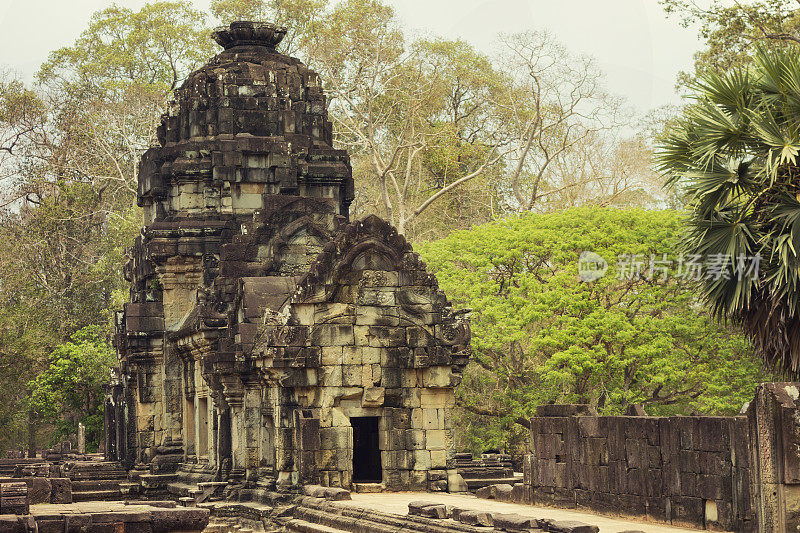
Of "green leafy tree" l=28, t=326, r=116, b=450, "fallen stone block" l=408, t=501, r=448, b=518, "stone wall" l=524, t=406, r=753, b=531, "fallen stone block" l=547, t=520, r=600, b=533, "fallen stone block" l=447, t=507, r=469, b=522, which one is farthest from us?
"green leafy tree" l=28, t=326, r=116, b=450

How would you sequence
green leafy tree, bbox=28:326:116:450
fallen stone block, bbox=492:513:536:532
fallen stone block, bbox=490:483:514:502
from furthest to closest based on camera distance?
green leafy tree, bbox=28:326:116:450, fallen stone block, bbox=490:483:514:502, fallen stone block, bbox=492:513:536:532

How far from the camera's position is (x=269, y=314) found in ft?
59.1

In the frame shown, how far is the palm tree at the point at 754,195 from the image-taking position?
15086 millimetres

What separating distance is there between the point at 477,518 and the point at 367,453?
7575 millimetres

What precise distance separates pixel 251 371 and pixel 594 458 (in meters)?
6.40

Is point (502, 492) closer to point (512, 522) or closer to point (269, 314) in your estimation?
point (269, 314)

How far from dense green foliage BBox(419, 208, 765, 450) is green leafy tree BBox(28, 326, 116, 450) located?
13.7 m

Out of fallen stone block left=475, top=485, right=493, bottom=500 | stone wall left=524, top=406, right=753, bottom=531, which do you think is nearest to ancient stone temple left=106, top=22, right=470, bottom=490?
fallen stone block left=475, top=485, right=493, bottom=500

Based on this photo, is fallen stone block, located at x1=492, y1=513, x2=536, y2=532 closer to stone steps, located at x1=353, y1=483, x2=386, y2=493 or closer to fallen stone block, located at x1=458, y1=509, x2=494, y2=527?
fallen stone block, located at x1=458, y1=509, x2=494, y2=527

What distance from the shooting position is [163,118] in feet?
78.2

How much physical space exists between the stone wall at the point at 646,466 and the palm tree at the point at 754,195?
278cm

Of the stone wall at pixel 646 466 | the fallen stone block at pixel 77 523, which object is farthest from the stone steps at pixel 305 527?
the fallen stone block at pixel 77 523

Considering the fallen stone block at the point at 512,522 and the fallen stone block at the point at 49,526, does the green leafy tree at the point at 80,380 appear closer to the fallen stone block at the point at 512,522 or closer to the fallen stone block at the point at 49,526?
the fallen stone block at the point at 49,526

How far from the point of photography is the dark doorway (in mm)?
19812
